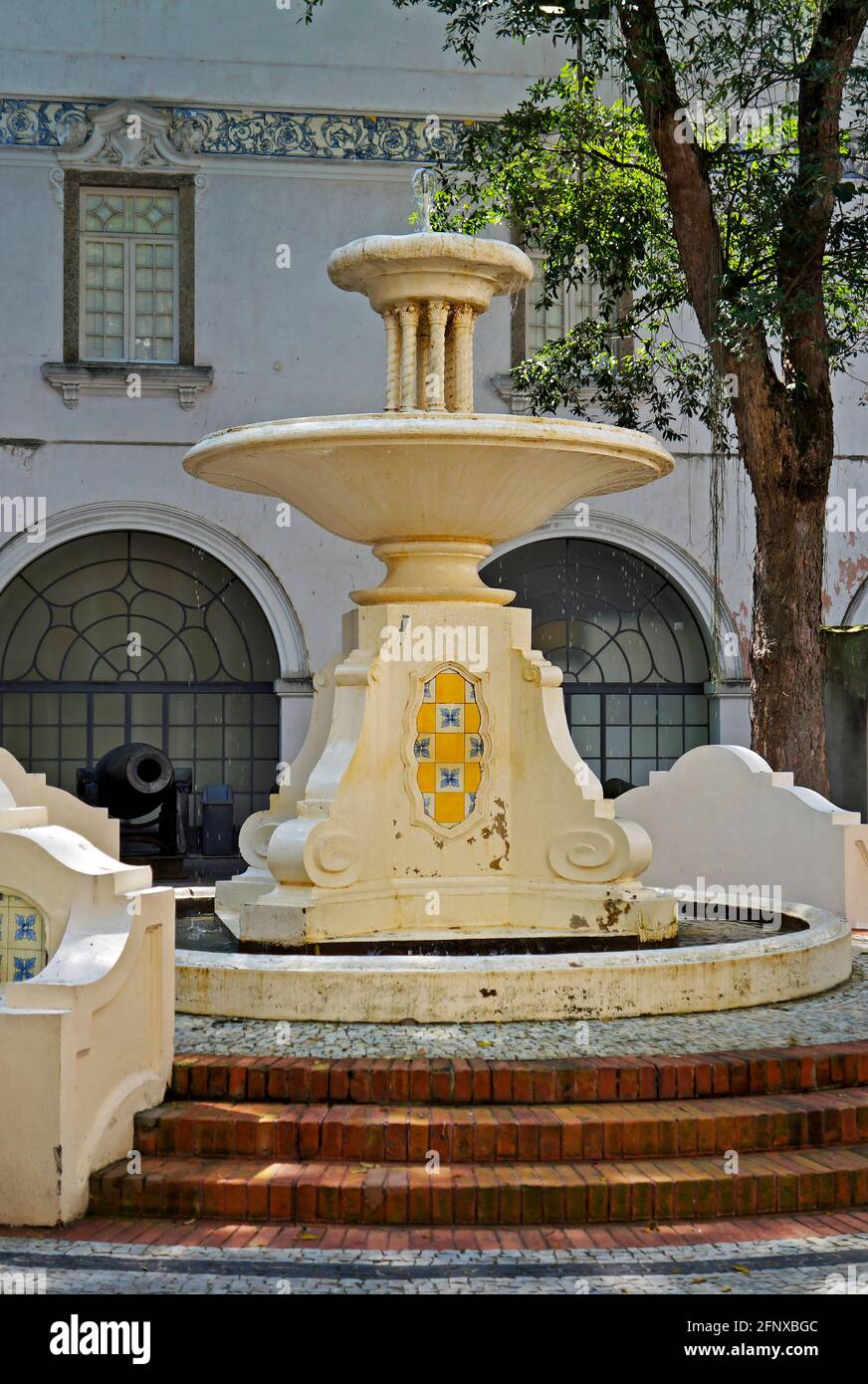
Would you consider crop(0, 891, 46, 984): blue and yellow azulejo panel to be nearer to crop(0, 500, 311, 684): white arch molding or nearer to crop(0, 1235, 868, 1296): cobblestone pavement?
crop(0, 1235, 868, 1296): cobblestone pavement

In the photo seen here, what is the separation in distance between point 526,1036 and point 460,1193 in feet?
3.55

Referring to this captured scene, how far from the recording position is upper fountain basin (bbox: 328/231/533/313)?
21.8ft

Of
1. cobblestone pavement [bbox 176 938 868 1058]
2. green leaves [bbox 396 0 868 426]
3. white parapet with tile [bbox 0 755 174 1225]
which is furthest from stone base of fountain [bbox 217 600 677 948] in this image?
green leaves [bbox 396 0 868 426]

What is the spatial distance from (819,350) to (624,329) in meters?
2.11

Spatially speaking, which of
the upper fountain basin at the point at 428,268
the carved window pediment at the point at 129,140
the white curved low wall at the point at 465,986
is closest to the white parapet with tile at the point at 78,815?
the white curved low wall at the point at 465,986

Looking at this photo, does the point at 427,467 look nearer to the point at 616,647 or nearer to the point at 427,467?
the point at 427,467

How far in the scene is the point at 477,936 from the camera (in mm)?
6582

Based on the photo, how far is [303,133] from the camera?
15.9m

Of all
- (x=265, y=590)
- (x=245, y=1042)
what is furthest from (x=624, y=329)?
(x=245, y=1042)

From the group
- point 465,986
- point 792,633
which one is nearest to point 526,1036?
point 465,986

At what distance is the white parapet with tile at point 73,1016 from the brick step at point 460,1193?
17cm

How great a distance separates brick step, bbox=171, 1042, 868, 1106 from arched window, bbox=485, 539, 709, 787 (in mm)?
11300

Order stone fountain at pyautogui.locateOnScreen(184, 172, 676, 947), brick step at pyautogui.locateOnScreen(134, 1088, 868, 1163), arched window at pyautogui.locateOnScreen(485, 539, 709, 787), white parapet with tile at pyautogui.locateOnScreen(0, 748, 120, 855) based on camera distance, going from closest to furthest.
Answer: brick step at pyautogui.locateOnScreen(134, 1088, 868, 1163), stone fountain at pyautogui.locateOnScreen(184, 172, 676, 947), white parapet with tile at pyautogui.locateOnScreen(0, 748, 120, 855), arched window at pyautogui.locateOnScreen(485, 539, 709, 787)

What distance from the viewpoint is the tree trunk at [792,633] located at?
1080 centimetres
